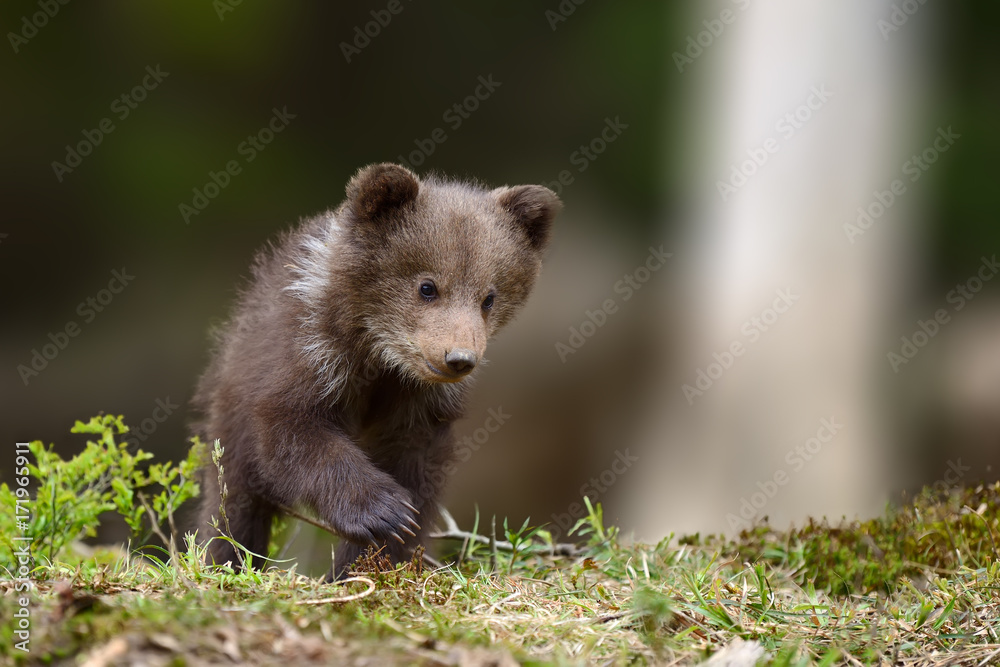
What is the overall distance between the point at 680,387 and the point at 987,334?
387 centimetres

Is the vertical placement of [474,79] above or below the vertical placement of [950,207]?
below

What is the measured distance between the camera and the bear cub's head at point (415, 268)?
4.49 meters

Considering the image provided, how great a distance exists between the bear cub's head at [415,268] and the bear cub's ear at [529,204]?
266 mm

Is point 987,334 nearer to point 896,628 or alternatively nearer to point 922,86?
point 922,86

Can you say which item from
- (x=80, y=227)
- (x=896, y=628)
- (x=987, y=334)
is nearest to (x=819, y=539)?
(x=896, y=628)

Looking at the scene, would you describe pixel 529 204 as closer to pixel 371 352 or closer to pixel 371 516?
pixel 371 352

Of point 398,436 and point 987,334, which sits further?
point 987,334

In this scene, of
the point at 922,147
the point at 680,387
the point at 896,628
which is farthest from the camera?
the point at 680,387

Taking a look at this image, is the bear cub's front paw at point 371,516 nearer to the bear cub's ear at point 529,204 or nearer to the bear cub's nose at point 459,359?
the bear cub's nose at point 459,359

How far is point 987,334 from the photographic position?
10969 mm

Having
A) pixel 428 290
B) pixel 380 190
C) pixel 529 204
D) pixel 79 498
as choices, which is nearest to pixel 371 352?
pixel 428 290

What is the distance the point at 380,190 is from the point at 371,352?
2.81ft

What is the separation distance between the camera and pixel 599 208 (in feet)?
40.1

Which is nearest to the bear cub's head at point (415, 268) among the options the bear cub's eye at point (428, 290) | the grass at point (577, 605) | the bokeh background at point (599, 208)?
the bear cub's eye at point (428, 290)
